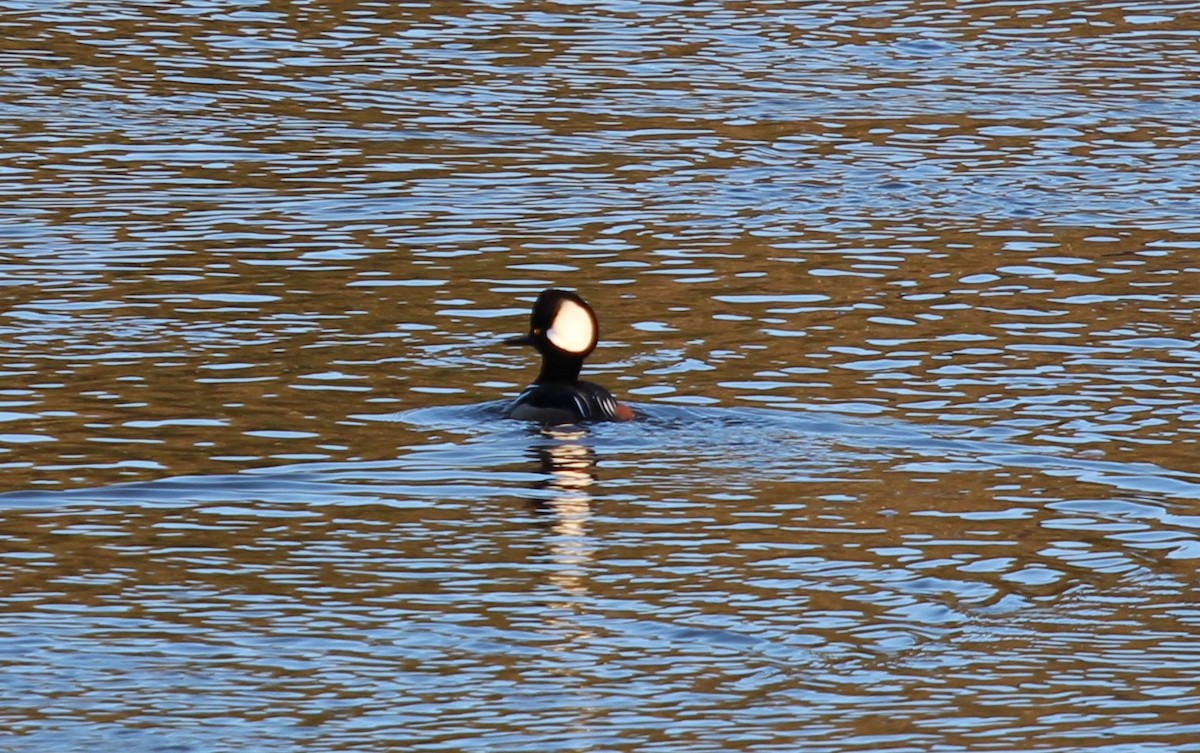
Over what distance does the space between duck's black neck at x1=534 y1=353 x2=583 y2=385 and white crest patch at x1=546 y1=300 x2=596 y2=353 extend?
0.05m

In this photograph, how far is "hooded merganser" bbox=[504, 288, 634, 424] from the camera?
11.7 metres

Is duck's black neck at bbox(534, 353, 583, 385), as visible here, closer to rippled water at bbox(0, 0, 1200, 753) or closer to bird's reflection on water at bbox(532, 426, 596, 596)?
rippled water at bbox(0, 0, 1200, 753)

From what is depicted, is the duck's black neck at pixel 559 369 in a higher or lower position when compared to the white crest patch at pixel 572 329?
lower

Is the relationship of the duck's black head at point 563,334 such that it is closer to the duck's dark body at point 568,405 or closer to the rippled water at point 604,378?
the duck's dark body at point 568,405

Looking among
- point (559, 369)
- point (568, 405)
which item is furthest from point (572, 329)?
point (568, 405)

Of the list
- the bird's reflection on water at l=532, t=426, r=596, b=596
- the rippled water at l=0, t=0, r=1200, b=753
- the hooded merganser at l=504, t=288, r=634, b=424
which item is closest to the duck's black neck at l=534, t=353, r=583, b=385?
the hooded merganser at l=504, t=288, r=634, b=424

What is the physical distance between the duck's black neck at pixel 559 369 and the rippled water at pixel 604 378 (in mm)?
315

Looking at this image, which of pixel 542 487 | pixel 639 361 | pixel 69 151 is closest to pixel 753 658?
pixel 542 487

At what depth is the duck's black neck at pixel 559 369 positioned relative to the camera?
1202 cm

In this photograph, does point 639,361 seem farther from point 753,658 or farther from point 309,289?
point 753,658

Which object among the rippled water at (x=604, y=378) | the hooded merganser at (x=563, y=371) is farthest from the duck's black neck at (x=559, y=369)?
the rippled water at (x=604, y=378)

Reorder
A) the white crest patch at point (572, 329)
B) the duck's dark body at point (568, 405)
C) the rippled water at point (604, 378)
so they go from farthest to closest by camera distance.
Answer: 1. the white crest patch at point (572, 329)
2. the duck's dark body at point (568, 405)
3. the rippled water at point (604, 378)

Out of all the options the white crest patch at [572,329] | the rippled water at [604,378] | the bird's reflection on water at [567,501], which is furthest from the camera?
the white crest patch at [572,329]

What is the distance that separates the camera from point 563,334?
12055mm
